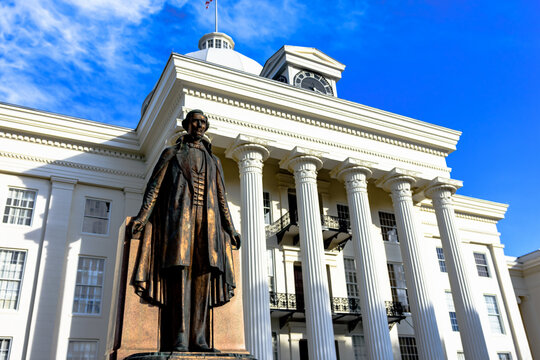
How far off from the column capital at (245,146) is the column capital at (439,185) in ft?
30.6

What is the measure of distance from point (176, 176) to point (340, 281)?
18.8 metres

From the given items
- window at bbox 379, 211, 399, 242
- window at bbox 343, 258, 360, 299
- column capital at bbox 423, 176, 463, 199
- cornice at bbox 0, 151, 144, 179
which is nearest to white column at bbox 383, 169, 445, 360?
column capital at bbox 423, 176, 463, 199

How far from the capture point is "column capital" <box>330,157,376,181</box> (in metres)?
21.5

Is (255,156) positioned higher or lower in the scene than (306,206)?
higher

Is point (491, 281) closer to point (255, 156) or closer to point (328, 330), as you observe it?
point (328, 330)

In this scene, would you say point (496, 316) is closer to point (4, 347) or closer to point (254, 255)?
point (254, 255)

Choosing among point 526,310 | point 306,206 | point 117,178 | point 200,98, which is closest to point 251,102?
point 200,98

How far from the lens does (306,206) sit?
1948 centimetres

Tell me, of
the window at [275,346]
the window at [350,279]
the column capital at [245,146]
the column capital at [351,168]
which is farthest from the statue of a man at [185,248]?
the window at [350,279]

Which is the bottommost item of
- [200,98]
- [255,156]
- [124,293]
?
[124,293]

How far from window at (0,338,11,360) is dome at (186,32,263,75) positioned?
19895mm

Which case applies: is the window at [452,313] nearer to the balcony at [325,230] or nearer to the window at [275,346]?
the balcony at [325,230]

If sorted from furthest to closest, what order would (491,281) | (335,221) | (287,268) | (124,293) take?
(491,281) < (335,221) < (287,268) < (124,293)

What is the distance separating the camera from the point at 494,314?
2872 cm
